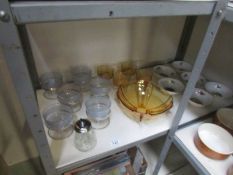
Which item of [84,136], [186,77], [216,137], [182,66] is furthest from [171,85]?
[84,136]

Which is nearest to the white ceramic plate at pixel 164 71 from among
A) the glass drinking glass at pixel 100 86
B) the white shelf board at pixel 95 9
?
the glass drinking glass at pixel 100 86

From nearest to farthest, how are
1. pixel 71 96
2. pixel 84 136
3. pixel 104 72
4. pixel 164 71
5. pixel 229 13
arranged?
pixel 229 13
pixel 84 136
pixel 71 96
pixel 104 72
pixel 164 71

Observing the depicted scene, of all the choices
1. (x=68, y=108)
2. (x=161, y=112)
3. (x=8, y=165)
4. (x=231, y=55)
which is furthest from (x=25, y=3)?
(x=8, y=165)

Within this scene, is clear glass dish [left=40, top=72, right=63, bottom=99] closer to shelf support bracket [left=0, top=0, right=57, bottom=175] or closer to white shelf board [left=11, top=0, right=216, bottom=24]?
shelf support bracket [left=0, top=0, right=57, bottom=175]

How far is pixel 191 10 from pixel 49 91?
27.6 inches

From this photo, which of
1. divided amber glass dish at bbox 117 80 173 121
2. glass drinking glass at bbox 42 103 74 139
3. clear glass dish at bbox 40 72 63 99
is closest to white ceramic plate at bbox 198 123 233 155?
divided amber glass dish at bbox 117 80 173 121

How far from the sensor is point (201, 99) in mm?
946

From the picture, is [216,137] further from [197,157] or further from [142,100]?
[142,100]

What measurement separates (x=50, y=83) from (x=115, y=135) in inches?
16.1

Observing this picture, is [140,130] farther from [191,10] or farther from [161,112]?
[191,10]

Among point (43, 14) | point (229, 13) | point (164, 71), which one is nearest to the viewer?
point (43, 14)

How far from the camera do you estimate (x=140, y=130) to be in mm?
754

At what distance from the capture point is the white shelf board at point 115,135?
2.08 ft

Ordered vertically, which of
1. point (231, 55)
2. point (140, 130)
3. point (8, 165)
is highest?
point (231, 55)
